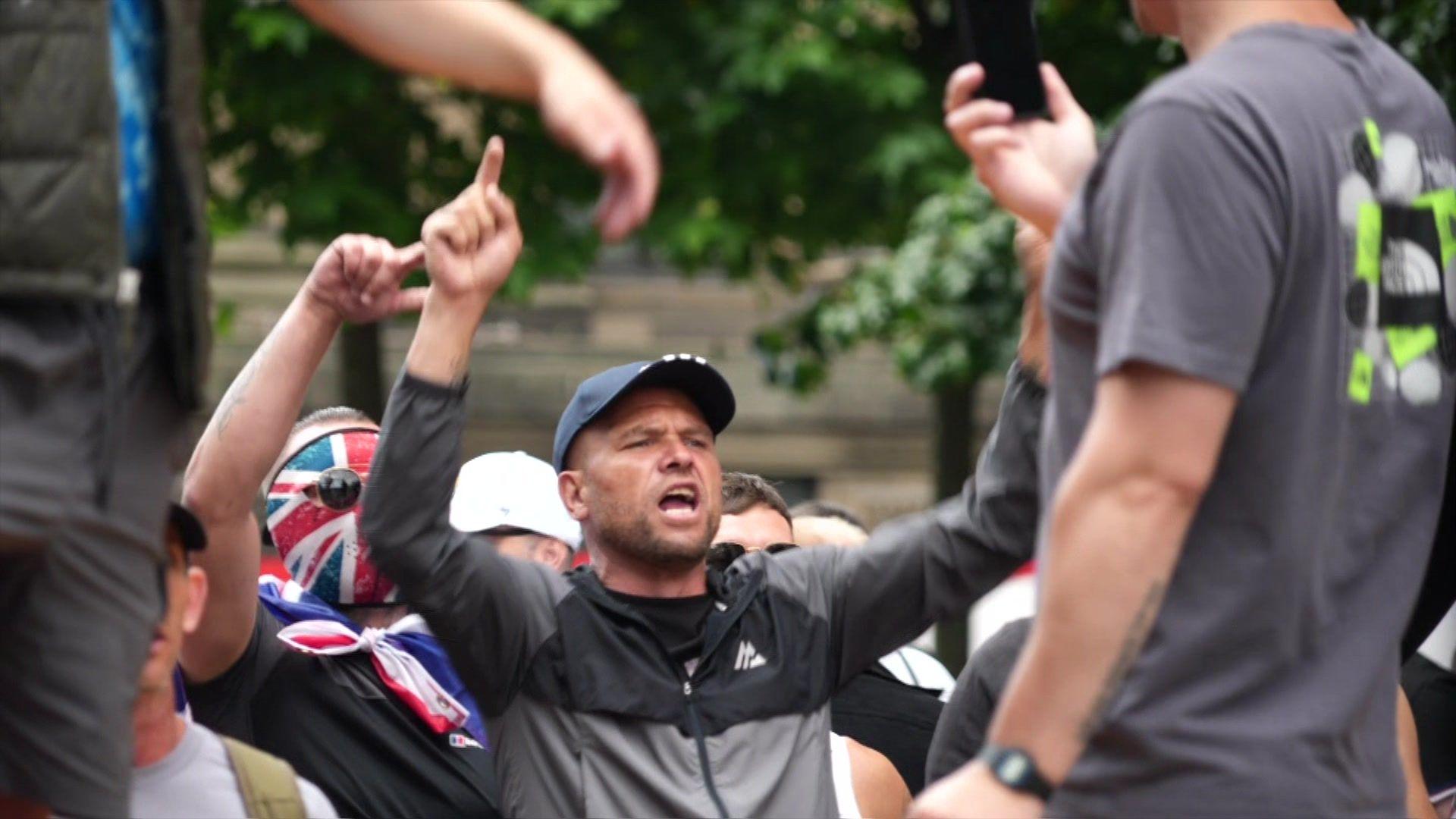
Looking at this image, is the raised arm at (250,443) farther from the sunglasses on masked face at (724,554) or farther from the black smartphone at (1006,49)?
the black smartphone at (1006,49)

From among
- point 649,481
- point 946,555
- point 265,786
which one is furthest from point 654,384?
point 265,786

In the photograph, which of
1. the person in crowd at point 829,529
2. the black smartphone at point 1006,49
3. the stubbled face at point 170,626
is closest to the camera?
the black smartphone at point 1006,49

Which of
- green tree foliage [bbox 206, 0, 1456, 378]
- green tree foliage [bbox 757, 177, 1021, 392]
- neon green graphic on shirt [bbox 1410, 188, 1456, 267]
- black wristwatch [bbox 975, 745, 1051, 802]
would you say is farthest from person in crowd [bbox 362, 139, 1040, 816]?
green tree foliage [bbox 206, 0, 1456, 378]

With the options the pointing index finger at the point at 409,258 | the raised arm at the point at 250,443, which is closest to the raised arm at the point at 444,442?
the pointing index finger at the point at 409,258

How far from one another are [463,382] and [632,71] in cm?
974

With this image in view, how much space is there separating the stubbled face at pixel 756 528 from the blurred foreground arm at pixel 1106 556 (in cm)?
352

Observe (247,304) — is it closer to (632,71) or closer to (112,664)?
(632,71)

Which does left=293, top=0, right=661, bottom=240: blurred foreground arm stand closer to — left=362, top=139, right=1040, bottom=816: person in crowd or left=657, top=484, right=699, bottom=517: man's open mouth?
left=362, top=139, right=1040, bottom=816: person in crowd

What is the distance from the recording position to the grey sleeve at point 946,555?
416cm

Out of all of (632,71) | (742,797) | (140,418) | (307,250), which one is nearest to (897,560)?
(742,797)

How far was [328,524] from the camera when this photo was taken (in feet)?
16.3

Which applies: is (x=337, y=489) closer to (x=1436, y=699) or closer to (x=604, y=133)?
(x=604, y=133)

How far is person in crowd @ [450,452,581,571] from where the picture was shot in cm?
578

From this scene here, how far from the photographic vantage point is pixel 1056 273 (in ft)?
9.04
